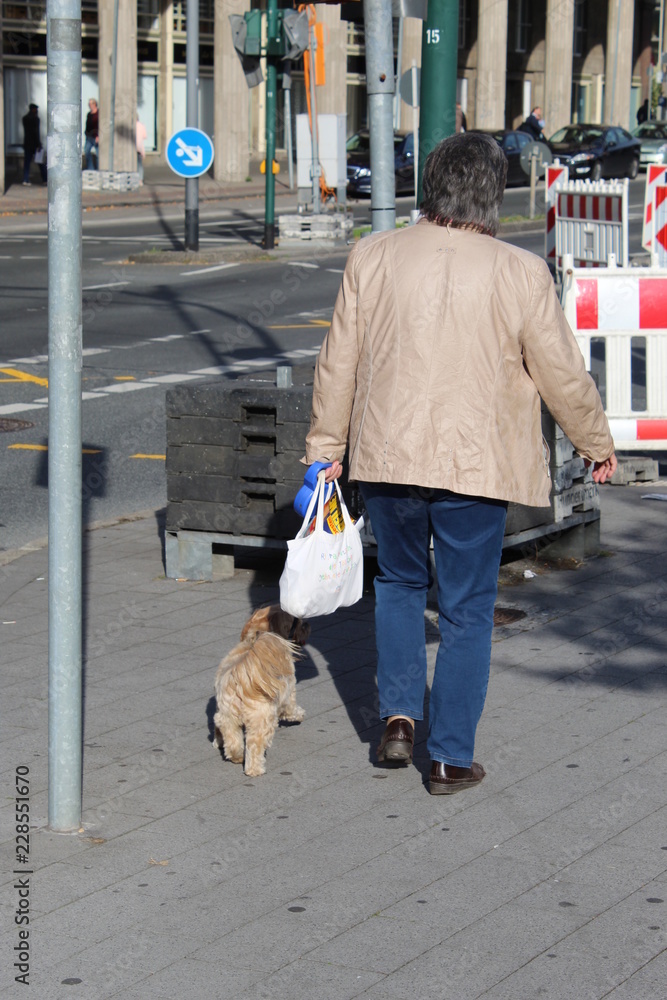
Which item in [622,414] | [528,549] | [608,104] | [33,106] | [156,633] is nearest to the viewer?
[156,633]

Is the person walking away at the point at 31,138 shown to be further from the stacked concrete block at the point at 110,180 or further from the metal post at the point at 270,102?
the metal post at the point at 270,102

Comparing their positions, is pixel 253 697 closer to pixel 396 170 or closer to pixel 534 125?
pixel 396 170

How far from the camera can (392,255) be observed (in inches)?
170

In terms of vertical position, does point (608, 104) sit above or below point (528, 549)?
above

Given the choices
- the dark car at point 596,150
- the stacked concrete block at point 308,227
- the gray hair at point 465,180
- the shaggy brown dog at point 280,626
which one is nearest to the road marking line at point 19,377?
the shaggy brown dog at point 280,626

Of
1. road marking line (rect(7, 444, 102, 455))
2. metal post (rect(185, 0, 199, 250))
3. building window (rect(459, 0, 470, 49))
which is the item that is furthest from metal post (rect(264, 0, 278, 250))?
building window (rect(459, 0, 470, 49))

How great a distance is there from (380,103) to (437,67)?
75cm

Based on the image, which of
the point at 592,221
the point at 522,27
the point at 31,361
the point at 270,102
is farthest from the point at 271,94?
the point at 522,27

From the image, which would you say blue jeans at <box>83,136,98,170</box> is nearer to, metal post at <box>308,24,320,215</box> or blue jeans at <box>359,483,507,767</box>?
metal post at <box>308,24,320,215</box>

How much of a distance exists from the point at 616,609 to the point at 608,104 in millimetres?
51427

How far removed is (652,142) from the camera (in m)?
47.2

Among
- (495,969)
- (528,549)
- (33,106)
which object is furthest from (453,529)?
(33,106)

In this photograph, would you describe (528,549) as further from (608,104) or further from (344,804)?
(608,104)

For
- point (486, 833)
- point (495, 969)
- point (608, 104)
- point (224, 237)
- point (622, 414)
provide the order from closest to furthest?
point (495, 969)
point (486, 833)
point (622, 414)
point (224, 237)
point (608, 104)
